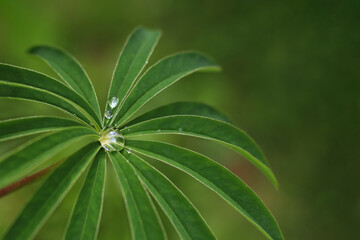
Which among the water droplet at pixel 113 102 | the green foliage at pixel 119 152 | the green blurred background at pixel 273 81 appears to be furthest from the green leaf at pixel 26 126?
the green blurred background at pixel 273 81

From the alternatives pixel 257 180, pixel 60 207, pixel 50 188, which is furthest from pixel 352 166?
pixel 50 188

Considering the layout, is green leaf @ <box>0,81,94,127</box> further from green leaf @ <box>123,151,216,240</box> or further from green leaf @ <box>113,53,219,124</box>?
green leaf @ <box>123,151,216,240</box>

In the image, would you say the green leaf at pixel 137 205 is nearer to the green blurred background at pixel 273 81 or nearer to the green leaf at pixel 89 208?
the green leaf at pixel 89 208

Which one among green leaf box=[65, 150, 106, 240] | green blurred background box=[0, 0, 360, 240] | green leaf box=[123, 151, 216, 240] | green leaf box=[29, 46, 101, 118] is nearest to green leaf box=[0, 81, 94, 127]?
green leaf box=[29, 46, 101, 118]

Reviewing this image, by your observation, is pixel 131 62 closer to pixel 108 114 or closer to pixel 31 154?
pixel 108 114

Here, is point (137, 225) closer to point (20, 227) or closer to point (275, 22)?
point (20, 227)

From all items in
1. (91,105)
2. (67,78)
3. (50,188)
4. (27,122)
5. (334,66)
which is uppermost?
(334,66)

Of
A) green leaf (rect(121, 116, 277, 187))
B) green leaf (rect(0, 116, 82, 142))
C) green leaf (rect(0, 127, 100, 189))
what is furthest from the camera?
green leaf (rect(121, 116, 277, 187))
